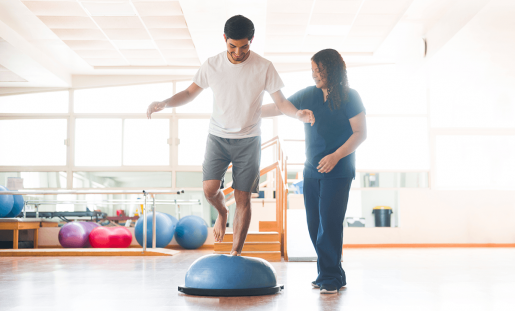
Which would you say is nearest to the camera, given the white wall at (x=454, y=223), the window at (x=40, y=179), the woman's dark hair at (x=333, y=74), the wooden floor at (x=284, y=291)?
the wooden floor at (x=284, y=291)

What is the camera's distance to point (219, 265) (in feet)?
8.09

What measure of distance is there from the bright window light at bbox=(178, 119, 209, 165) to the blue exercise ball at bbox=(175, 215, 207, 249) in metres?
1.41

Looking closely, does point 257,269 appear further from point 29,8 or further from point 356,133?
point 29,8

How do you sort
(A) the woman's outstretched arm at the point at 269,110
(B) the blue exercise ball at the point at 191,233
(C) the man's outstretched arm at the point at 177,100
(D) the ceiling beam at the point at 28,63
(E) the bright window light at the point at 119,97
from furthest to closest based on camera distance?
(E) the bright window light at the point at 119,97 < (B) the blue exercise ball at the point at 191,233 < (D) the ceiling beam at the point at 28,63 < (A) the woman's outstretched arm at the point at 269,110 < (C) the man's outstretched arm at the point at 177,100

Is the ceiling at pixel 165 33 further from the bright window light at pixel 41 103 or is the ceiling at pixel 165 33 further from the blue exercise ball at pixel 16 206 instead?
the blue exercise ball at pixel 16 206

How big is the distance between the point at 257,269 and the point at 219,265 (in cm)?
21


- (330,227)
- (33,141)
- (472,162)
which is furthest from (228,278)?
(472,162)

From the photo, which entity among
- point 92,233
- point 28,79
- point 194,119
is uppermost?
point 28,79

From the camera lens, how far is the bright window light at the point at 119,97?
8523 mm

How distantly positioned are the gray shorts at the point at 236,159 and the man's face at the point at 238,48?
44cm

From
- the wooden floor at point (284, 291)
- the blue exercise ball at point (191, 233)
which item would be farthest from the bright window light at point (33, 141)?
the wooden floor at point (284, 291)

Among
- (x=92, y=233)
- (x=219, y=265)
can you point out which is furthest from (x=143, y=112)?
(x=219, y=265)

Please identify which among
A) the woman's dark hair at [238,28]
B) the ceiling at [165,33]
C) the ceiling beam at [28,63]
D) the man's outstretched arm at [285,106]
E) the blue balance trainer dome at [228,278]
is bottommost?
the blue balance trainer dome at [228,278]

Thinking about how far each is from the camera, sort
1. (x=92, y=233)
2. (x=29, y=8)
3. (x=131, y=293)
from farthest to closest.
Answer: (x=92, y=233), (x=29, y=8), (x=131, y=293)
